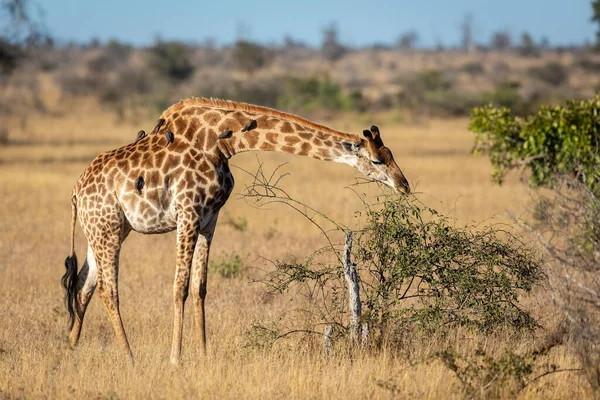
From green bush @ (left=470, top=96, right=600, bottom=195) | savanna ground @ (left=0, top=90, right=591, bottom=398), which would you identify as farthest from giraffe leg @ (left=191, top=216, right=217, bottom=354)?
green bush @ (left=470, top=96, right=600, bottom=195)

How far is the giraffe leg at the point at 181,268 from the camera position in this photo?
8060 mm

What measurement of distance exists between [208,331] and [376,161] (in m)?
2.86

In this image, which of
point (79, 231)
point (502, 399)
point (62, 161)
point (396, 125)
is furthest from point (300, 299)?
point (396, 125)

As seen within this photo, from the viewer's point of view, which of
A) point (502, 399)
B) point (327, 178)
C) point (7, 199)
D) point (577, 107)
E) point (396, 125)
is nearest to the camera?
point (502, 399)

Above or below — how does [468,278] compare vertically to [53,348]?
above

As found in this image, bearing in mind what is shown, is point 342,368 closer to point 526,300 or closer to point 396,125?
point 526,300

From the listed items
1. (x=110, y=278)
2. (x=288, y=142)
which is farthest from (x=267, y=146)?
(x=110, y=278)

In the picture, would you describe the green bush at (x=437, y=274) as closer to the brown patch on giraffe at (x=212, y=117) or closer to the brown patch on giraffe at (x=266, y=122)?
the brown patch on giraffe at (x=266, y=122)

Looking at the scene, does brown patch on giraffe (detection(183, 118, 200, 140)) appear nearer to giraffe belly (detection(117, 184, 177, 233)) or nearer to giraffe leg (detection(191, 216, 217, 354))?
giraffe belly (detection(117, 184, 177, 233))

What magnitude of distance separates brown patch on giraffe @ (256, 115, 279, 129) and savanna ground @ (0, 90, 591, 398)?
73 centimetres

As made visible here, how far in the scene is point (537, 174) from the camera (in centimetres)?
1333

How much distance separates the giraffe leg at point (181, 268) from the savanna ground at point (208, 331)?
0.80 ft

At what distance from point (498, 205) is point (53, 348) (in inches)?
498

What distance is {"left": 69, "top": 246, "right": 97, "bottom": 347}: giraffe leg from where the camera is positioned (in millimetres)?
8695
